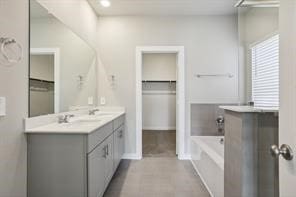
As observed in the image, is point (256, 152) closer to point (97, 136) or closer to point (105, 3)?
point (97, 136)

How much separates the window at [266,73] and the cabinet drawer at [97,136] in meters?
1.38

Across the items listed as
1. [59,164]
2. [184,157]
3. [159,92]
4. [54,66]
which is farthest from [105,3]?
[159,92]

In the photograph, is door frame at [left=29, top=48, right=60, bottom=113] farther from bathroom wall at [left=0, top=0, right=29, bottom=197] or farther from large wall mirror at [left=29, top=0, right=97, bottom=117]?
bathroom wall at [left=0, top=0, right=29, bottom=197]

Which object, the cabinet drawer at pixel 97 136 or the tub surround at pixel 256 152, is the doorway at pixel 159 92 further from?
the tub surround at pixel 256 152

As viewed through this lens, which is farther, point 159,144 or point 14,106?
point 159,144

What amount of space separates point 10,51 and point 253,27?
224 centimetres

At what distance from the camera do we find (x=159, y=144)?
5336 millimetres

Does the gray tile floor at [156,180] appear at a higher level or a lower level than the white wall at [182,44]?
lower

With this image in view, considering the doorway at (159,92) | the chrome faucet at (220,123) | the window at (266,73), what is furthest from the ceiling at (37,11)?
the doorway at (159,92)

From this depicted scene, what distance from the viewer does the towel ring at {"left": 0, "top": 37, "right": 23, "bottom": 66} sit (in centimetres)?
163

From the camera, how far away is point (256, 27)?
7.57 feet

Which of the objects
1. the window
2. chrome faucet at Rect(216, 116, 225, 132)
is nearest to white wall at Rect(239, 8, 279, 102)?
the window

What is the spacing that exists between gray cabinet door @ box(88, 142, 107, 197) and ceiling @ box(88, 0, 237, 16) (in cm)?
235

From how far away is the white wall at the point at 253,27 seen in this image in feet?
6.15
